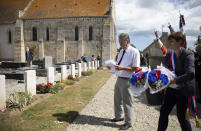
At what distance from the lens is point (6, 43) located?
29.8m

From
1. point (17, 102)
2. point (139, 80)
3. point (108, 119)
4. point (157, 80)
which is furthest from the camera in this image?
point (17, 102)

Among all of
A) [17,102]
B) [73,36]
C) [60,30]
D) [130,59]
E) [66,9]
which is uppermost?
[66,9]

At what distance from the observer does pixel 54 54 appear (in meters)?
27.7

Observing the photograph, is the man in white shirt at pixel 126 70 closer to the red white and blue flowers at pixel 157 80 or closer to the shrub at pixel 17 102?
the red white and blue flowers at pixel 157 80

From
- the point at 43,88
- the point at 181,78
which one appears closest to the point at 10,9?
the point at 43,88

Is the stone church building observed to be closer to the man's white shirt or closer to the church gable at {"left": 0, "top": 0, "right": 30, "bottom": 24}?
the church gable at {"left": 0, "top": 0, "right": 30, "bottom": 24}

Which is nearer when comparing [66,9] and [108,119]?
[108,119]

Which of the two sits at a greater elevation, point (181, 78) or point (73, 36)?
point (73, 36)

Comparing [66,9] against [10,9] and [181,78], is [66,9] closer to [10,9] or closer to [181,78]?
[10,9]

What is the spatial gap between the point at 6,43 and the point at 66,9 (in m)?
13.7

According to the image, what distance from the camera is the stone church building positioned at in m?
25.8

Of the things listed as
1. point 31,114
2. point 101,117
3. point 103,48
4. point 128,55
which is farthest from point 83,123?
point 103,48

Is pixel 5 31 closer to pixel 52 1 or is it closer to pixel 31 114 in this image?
pixel 52 1

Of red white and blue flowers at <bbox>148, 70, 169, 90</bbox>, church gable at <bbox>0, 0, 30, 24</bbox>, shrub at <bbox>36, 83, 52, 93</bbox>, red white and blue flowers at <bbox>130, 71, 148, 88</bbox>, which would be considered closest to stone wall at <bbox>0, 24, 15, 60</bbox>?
church gable at <bbox>0, 0, 30, 24</bbox>
